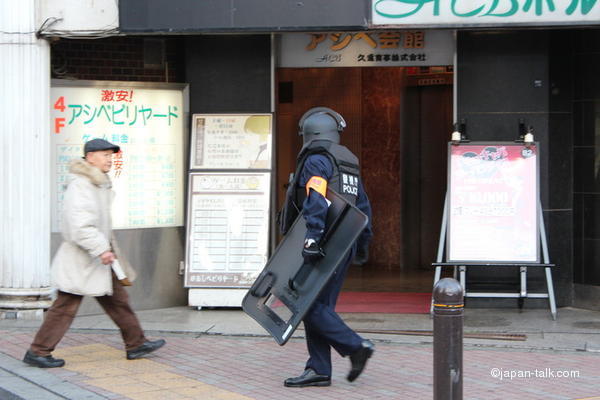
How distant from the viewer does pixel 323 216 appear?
6.55 meters

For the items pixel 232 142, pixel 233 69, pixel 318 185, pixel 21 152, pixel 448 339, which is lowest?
pixel 448 339

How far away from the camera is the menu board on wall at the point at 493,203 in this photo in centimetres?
952

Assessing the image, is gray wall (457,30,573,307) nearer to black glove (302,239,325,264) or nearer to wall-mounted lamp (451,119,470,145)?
wall-mounted lamp (451,119,470,145)

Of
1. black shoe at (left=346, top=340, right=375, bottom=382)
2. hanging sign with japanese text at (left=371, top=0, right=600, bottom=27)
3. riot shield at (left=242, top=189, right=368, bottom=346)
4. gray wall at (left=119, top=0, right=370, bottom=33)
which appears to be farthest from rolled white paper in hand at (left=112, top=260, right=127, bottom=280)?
hanging sign with japanese text at (left=371, top=0, right=600, bottom=27)

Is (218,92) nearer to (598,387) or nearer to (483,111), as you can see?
(483,111)

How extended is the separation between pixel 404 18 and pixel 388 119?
163 inches

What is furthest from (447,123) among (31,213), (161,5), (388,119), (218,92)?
(31,213)

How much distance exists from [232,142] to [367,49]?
1721 millimetres

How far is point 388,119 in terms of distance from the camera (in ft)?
43.3

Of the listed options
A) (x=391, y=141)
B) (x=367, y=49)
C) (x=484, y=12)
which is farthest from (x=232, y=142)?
(x=391, y=141)

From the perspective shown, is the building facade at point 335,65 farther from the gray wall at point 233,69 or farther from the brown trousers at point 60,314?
the brown trousers at point 60,314

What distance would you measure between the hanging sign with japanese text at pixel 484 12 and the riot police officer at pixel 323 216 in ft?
8.21

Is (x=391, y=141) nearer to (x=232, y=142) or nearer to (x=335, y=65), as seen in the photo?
(x=335, y=65)

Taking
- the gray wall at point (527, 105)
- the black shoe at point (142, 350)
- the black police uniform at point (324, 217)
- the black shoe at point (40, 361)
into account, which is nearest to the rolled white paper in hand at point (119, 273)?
the black shoe at point (142, 350)
